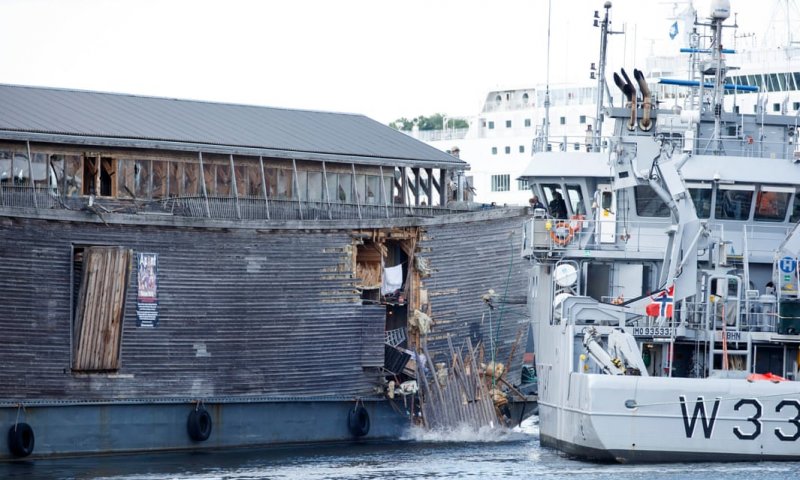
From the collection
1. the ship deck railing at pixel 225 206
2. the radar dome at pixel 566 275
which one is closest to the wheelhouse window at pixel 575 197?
the radar dome at pixel 566 275

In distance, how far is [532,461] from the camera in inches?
1336

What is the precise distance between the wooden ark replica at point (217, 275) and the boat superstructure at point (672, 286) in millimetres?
4884

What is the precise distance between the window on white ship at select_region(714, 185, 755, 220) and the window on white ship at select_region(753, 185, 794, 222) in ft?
0.76

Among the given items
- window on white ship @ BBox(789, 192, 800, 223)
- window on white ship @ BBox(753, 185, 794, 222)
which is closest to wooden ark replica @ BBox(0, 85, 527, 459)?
window on white ship @ BBox(753, 185, 794, 222)

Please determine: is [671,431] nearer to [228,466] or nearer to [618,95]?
[228,466]

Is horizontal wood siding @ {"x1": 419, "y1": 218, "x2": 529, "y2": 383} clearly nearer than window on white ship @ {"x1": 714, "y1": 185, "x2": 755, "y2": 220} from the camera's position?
No

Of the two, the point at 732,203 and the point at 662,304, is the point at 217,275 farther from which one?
the point at 732,203

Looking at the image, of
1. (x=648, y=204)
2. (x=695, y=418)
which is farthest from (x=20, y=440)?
(x=648, y=204)

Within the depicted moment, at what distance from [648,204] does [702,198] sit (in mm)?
1152

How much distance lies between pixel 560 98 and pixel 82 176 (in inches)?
1690

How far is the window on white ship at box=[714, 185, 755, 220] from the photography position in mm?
35062

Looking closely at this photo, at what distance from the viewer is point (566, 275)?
33.4 metres

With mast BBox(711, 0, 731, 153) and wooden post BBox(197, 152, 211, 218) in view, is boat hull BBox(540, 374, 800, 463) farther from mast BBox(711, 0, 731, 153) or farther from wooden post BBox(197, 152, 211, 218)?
wooden post BBox(197, 152, 211, 218)

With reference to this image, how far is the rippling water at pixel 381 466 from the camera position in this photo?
3034 cm
